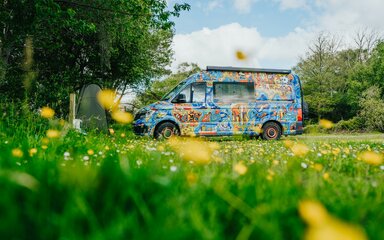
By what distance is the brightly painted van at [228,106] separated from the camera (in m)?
10.7

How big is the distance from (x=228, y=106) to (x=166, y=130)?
2.20 meters

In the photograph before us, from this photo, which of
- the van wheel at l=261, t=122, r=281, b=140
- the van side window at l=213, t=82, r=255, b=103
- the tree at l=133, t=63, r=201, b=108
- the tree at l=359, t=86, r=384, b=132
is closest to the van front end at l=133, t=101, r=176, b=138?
the van side window at l=213, t=82, r=255, b=103

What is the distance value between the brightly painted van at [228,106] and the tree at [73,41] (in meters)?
2.22

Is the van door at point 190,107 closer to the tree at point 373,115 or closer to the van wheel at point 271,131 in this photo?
the van wheel at point 271,131

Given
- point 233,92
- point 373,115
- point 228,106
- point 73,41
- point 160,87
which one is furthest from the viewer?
point 160,87

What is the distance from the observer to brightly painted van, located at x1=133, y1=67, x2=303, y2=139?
1072cm

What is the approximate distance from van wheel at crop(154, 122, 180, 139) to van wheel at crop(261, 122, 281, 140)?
2.96 m

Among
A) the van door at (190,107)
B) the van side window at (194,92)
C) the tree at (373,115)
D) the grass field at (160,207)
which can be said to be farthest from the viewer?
the tree at (373,115)

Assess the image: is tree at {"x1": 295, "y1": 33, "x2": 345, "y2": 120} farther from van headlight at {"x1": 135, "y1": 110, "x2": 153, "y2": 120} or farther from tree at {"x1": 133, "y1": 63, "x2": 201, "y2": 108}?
van headlight at {"x1": 135, "y1": 110, "x2": 153, "y2": 120}

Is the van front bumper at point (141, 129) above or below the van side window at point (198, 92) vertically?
below

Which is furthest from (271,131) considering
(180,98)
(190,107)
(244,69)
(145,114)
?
(145,114)

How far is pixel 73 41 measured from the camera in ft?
55.8

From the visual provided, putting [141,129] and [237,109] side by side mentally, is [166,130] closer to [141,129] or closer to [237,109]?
[141,129]

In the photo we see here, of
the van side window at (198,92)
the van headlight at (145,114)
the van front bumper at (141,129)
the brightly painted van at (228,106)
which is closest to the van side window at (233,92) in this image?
the brightly painted van at (228,106)
